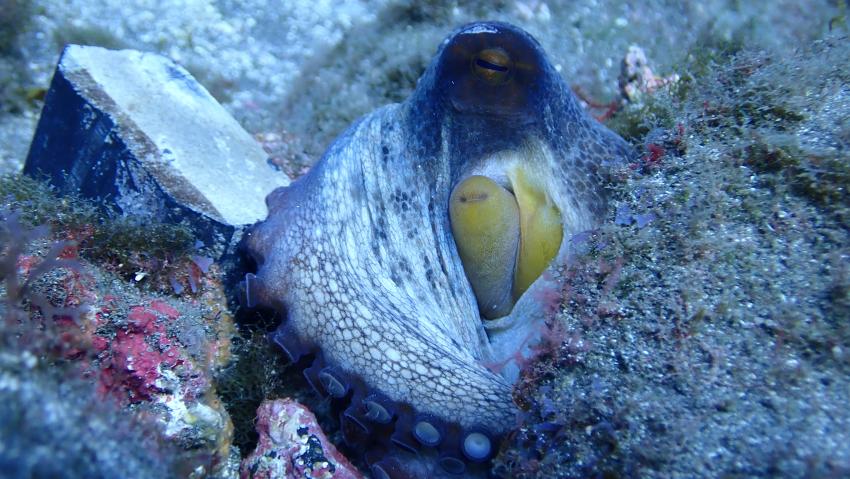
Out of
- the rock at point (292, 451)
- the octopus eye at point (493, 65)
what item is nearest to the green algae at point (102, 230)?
the rock at point (292, 451)

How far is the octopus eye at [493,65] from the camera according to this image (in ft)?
8.50

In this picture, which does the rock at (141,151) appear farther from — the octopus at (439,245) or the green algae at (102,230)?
the octopus at (439,245)

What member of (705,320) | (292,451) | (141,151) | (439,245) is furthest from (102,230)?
(705,320)

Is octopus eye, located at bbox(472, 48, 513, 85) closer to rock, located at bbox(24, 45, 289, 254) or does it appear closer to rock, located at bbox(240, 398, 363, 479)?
rock, located at bbox(24, 45, 289, 254)

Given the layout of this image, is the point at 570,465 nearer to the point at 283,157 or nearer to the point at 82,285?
the point at 82,285

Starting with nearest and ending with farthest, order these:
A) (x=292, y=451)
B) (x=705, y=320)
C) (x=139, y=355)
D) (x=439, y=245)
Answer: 1. (x=705, y=320)
2. (x=139, y=355)
3. (x=292, y=451)
4. (x=439, y=245)

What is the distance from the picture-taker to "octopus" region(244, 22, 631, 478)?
8.16ft

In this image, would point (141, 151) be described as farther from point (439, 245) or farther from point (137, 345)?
point (439, 245)

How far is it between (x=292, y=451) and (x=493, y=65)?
211 centimetres

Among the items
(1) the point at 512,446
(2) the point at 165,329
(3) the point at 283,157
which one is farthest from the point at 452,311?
(3) the point at 283,157

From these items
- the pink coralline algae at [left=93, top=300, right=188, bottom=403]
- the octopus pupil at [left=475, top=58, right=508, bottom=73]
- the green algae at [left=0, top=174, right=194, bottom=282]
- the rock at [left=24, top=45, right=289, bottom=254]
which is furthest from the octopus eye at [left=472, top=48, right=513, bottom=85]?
the pink coralline algae at [left=93, top=300, right=188, bottom=403]

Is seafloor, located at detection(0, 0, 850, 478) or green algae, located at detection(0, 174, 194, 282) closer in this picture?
seafloor, located at detection(0, 0, 850, 478)

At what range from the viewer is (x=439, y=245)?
289 centimetres

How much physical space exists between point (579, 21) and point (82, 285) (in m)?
5.13
